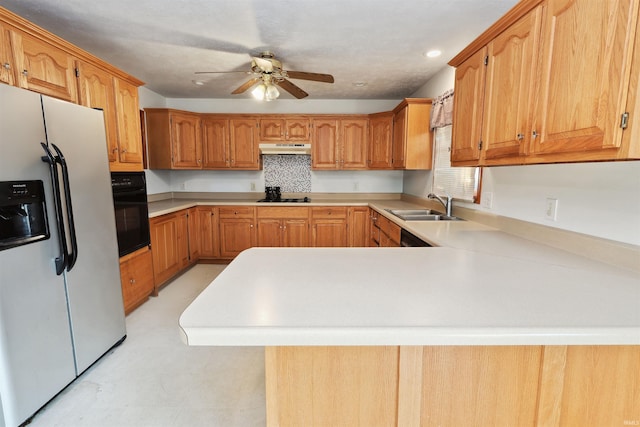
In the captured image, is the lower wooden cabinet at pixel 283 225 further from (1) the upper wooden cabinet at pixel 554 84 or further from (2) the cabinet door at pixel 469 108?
(1) the upper wooden cabinet at pixel 554 84

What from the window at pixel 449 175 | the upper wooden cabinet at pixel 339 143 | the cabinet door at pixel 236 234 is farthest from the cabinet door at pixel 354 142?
the cabinet door at pixel 236 234

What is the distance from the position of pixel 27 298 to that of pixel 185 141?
2878 millimetres

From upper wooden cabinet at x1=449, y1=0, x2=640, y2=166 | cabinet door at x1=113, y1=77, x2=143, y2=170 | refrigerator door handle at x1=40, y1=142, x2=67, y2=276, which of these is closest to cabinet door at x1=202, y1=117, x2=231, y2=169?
cabinet door at x1=113, y1=77, x2=143, y2=170

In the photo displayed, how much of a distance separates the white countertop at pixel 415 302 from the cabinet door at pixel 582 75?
1.59 ft

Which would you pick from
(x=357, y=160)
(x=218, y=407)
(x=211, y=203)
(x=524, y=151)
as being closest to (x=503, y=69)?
(x=524, y=151)

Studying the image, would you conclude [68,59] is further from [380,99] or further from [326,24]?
[380,99]

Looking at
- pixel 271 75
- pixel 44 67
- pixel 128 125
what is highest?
pixel 271 75

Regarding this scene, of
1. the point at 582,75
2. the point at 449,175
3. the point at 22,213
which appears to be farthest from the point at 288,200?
the point at 582,75

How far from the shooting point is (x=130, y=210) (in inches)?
96.7

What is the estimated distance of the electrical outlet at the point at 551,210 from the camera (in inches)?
60.6

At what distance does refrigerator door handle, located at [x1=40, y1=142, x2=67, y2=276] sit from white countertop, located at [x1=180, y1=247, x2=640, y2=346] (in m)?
1.07

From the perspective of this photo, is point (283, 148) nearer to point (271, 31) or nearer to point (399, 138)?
point (399, 138)

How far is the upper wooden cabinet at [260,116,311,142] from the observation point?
158 inches

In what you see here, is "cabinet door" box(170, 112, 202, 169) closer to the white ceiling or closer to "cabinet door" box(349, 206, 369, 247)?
the white ceiling
